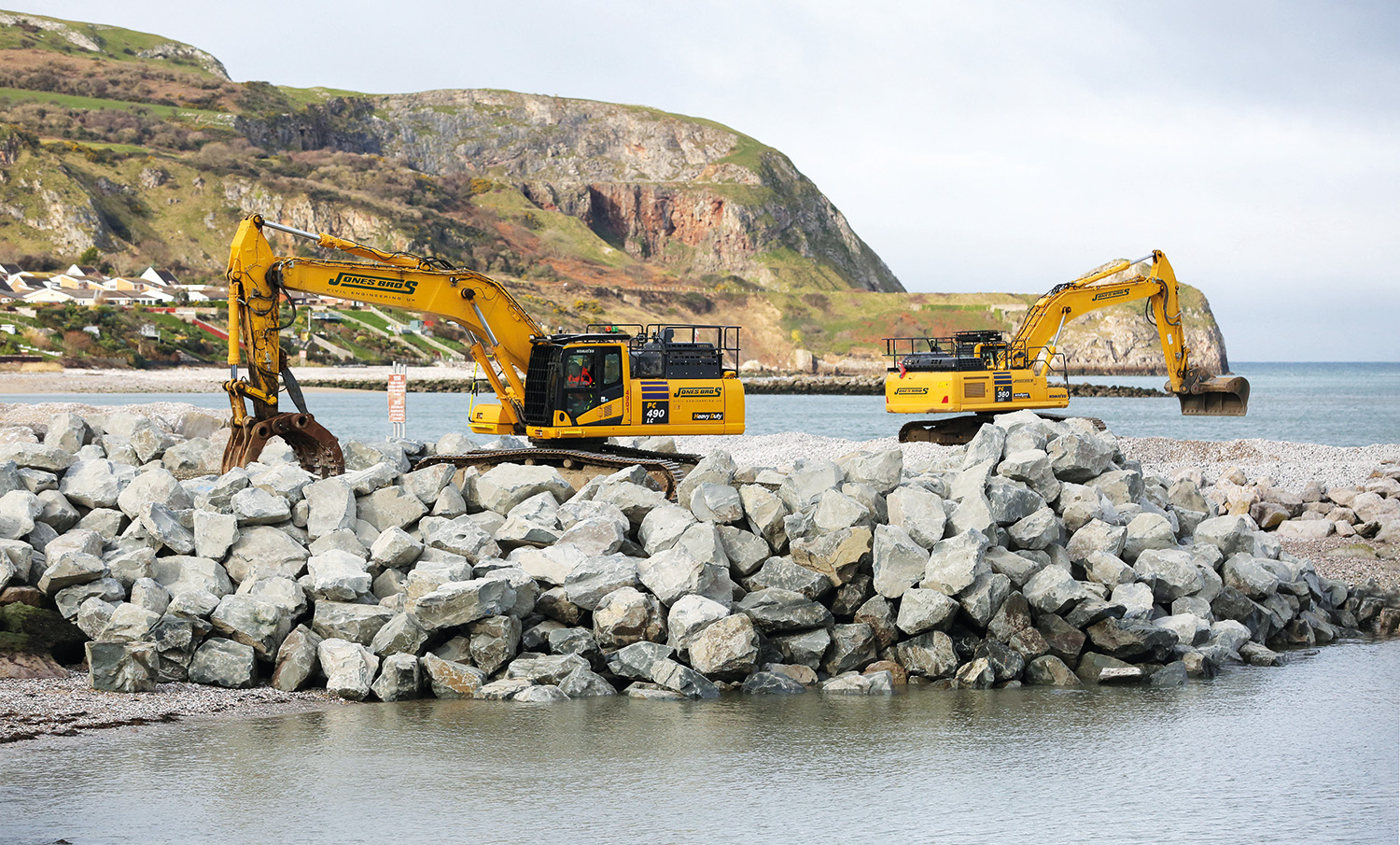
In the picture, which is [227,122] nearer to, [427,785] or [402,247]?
[402,247]

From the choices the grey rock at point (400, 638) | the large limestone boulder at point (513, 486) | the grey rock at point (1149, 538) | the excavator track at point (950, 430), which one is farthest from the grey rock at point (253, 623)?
the excavator track at point (950, 430)

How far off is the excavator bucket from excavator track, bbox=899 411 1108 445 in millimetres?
2164

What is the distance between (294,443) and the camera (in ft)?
47.8

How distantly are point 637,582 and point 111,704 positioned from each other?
407cm

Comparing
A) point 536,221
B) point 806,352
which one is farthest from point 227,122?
point 806,352

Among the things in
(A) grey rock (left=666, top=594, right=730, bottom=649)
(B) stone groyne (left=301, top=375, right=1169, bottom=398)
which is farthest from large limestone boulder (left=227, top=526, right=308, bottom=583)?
(B) stone groyne (left=301, top=375, right=1169, bottom=398)

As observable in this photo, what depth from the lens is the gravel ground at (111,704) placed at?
8047 millimetres

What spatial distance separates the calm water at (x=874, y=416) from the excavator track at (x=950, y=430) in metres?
8.65

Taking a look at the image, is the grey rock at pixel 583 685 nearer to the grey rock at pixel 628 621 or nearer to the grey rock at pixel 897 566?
the grey rock at pixel 628 621

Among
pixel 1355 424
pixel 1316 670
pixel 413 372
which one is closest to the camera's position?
pixel 1316 670

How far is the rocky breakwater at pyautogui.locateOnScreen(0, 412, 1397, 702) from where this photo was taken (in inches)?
369

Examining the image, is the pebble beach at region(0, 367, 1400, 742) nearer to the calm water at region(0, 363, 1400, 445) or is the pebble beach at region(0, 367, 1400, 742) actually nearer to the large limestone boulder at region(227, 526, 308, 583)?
→ the large limestone boulder at region(227, 526, 308, 583)

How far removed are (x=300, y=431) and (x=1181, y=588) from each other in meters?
10.1

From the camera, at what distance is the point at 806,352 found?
5384 inches
